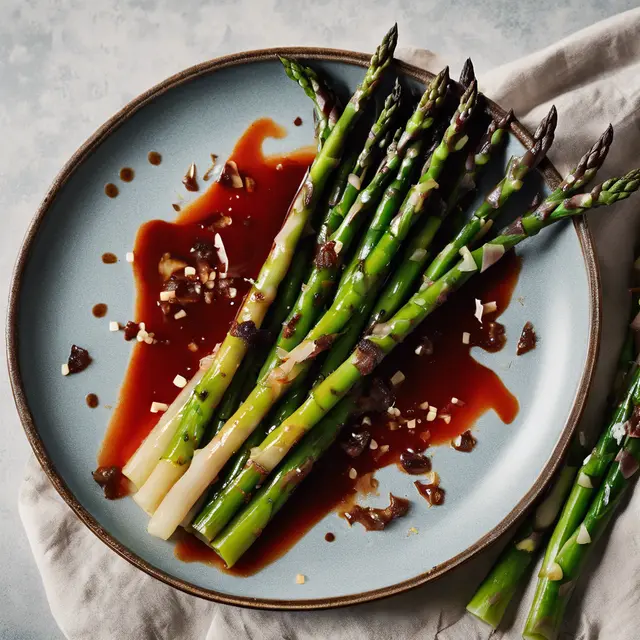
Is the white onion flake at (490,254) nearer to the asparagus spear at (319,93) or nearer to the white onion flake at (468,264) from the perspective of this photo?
the white onion flake at (468,264)

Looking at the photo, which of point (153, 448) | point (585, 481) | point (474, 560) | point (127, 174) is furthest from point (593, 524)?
point (127, 174)

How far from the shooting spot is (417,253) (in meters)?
3.47

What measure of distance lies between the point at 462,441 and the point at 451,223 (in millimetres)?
1076

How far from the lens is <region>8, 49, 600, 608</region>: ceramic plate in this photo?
3459 mm

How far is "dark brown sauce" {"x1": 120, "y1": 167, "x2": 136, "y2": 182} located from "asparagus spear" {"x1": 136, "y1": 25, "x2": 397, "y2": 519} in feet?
2.88

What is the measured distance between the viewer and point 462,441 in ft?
11.7

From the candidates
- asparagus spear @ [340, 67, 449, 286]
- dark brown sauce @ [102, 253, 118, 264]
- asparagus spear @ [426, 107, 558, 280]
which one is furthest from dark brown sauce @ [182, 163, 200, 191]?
asparagus spear @ [426, 107, 558, 280]

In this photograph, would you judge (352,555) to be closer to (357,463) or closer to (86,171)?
(357,463)

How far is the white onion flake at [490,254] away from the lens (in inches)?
134

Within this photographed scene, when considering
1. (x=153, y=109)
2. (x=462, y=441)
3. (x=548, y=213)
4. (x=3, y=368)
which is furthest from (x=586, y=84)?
(x=3, y=368)

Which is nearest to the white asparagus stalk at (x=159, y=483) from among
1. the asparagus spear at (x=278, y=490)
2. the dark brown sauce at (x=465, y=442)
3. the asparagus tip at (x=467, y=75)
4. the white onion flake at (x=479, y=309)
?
the asparagus spear at (x=278, y=490)

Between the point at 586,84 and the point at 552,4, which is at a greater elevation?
the point at 552,4

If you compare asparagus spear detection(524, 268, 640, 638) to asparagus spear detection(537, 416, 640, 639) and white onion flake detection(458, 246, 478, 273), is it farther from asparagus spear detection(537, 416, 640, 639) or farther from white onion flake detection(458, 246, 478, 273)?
white onion flake detection(458, 246, 478, 273)

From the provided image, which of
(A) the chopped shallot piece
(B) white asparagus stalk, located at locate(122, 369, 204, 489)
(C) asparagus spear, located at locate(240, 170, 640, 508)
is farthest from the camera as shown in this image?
(A) the chopped shallot piece
